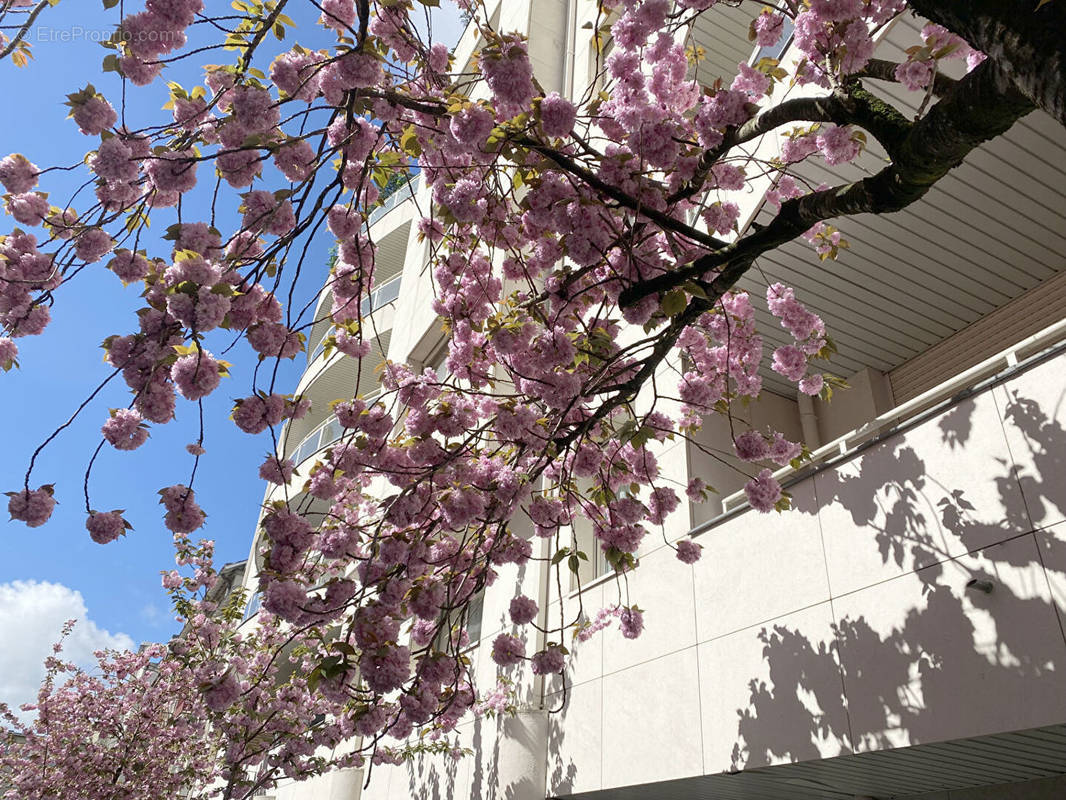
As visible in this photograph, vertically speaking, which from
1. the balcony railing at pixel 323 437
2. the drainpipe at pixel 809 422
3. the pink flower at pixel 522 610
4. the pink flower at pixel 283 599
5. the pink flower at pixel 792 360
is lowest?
the pink flower at pixel 283 599

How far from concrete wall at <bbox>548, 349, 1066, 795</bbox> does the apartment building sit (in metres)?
0.01

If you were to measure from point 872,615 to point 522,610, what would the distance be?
246 centimetres

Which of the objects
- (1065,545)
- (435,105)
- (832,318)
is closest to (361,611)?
(435,105)

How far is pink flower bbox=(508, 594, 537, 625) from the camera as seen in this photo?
208 inches

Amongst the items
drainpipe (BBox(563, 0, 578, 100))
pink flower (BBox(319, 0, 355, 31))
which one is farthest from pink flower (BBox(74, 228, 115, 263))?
drainpipe (BBox(563, 0, 578, 100))

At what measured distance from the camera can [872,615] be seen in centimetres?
502

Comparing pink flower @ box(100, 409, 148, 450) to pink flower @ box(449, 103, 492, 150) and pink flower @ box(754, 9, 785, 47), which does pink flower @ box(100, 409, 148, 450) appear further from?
pink flower @ box(754, 9, 785, 47)

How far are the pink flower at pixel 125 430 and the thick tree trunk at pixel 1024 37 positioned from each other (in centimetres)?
380

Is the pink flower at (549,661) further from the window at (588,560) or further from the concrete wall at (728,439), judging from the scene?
the window at (588,560)

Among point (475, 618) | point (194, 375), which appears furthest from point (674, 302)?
point (475, 618)

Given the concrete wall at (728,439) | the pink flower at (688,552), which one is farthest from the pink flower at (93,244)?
the concrete wall at (728,439)

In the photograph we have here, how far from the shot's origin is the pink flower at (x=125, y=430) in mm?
3637

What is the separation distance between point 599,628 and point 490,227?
4642 mm

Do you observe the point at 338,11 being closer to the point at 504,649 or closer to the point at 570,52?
the point at 504,649
